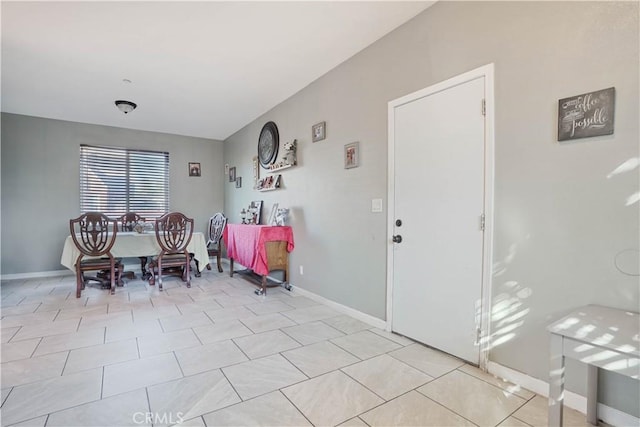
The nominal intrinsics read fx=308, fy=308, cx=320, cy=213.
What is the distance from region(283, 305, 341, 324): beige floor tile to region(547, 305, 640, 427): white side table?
2.06m

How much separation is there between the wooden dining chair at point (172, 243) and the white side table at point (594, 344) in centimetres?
413

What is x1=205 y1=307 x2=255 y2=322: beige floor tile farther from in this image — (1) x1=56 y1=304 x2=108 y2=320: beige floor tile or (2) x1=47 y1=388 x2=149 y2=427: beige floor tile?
(2) x1=47 y1=388 x2=149 y2=427: beige floor tile

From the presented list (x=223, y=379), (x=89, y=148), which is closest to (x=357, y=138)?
(x=223, y=379)

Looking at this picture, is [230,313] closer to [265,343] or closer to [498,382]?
[265,343]

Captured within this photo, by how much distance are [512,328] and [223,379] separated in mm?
1814

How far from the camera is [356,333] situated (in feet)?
8.85

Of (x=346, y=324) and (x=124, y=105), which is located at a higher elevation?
(x=124, y=105)

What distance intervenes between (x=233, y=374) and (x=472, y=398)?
1439 mm

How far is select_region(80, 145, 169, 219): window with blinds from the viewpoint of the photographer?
18.0 feet

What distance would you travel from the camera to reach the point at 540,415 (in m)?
1.58

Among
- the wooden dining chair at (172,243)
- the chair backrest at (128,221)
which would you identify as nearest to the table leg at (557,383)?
the wooden dining chair at (172,243)

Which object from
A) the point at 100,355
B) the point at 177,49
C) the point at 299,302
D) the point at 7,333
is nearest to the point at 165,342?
the point at 100,355

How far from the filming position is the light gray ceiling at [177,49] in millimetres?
2412

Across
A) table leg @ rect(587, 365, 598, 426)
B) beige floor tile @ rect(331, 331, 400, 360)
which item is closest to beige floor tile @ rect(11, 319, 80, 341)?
beige floor tile @ rect(331, 331, 400, 360)
